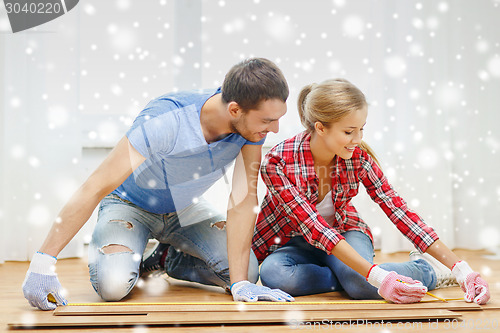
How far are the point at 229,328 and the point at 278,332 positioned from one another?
0.11m

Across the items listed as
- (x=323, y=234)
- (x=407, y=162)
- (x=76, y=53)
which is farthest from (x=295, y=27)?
(x=323, y=234)

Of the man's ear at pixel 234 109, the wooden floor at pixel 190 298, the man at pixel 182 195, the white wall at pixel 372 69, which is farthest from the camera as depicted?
the white wall at pixel 372 69

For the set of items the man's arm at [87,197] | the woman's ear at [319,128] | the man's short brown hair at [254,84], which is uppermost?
the man's short brown hair at [254,84]

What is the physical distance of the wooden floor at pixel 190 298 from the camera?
3.52 ft

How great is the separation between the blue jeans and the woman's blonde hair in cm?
39

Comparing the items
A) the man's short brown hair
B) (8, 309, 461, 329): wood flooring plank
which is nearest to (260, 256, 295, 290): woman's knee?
(8, 309, 461, 329): wood flooring plank

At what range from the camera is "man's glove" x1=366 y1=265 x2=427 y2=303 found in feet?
4.00

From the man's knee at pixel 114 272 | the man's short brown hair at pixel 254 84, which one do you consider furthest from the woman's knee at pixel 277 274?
the man's short brown hair at pixel 254 84

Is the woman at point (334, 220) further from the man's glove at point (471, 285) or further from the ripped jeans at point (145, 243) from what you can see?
the ripped jeans at point (145, 243)

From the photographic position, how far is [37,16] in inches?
86.9

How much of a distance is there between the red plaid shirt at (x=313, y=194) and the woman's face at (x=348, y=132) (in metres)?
0.10

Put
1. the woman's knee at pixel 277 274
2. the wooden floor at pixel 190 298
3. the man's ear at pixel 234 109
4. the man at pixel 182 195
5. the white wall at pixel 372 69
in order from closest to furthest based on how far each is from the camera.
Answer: the wooden floor at pixel 190 298 < the man at pixel 182 195 < the man's ear at pixel 234 109 < the woman's knee at pixel 277 274 < the white wall at pixel 372 69

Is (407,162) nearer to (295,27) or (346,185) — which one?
(295,27)

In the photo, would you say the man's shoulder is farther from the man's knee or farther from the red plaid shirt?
the man's knee
